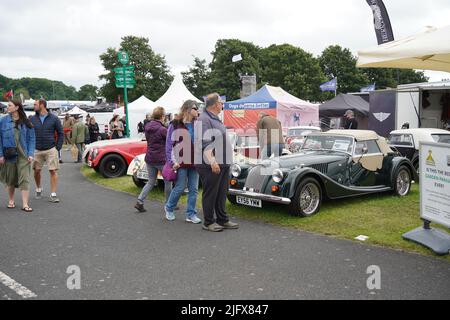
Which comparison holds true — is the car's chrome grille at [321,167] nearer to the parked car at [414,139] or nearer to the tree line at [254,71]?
the parked car at [414,139]

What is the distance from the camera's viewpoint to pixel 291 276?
164 inches

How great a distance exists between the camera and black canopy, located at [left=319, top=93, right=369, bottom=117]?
2297cm

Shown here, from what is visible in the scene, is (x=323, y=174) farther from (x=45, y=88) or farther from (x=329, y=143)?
(x=45, y=88)

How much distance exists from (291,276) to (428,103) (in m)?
14.8

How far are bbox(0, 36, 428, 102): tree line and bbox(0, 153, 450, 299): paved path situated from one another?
5161 centimetres

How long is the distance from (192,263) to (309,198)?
2964 millimetres

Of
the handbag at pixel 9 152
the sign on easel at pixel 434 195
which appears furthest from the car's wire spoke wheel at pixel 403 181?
the handbag at pixel 9 152

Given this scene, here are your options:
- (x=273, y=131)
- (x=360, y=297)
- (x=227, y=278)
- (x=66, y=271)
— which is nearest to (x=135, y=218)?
(x=66, y=271)

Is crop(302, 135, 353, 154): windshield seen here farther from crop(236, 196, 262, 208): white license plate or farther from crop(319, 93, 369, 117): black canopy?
crop(319, 93, 369, 117): black canopy

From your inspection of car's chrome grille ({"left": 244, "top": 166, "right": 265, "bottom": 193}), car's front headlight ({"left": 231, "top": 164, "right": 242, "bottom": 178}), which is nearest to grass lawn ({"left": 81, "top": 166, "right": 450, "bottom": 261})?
car's chrome grille ({"left": 244, "top": 166, "right": 265, "bottom": 193})

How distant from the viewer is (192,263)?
180 inches

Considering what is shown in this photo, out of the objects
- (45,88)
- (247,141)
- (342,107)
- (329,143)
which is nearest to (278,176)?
(329,143)
